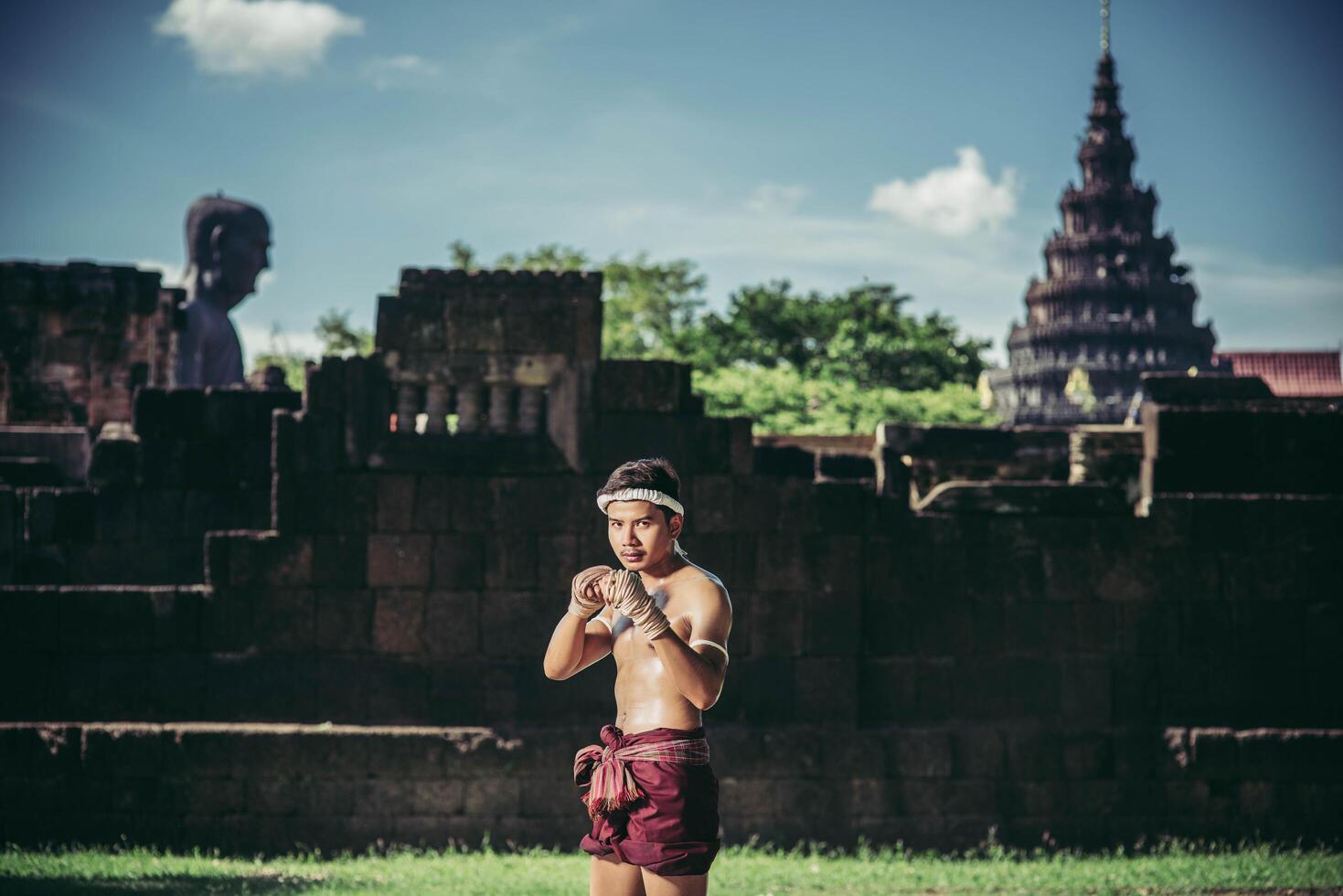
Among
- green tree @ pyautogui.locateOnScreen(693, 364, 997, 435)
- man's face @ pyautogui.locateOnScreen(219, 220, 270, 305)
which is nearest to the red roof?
green tree @ pyautogui.locateOnScreen(693, 364, 997, 435)

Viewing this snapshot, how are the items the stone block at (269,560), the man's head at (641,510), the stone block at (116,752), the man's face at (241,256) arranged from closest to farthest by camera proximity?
the man's head at (641,510), the stone block at (116,752), the stone block at (269,560), the man's face at (241,256)

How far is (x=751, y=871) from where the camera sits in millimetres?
9062

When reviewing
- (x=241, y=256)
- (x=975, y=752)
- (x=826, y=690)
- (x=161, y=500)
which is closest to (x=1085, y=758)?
(x=975, y=752)

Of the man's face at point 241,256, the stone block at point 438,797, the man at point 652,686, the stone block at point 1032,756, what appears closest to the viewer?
the man at point 652,686

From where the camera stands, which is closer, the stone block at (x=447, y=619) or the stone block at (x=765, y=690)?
the stone block at (x=447, y=619)

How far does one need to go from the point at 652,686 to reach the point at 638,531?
0.52m

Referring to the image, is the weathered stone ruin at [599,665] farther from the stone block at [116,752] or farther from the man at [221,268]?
the man at [221,268]

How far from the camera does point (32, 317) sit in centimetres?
1630

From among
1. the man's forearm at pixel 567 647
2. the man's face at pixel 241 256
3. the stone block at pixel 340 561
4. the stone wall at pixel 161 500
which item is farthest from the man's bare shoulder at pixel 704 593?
the man's face at pixel 241 256

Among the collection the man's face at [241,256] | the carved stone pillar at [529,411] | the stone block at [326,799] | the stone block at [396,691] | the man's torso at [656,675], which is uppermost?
the man's face at [241,256]

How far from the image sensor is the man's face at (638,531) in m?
4.75

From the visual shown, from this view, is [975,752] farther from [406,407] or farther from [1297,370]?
[1297,370]

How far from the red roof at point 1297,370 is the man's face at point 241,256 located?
41.2m

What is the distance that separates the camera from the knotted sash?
4.64 m
